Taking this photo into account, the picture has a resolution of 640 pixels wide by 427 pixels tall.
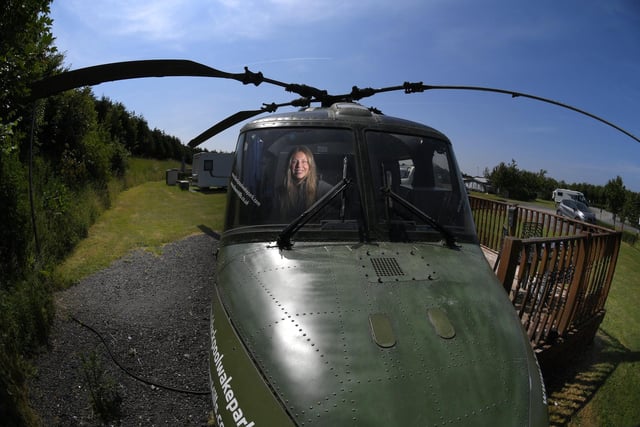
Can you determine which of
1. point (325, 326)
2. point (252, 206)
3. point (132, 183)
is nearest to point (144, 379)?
point (252, 206)

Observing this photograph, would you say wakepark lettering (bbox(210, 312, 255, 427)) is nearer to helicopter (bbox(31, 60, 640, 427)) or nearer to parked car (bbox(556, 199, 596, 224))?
helicopter (bbox(31, 60, 640, 427))

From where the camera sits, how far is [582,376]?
4875 millimetres

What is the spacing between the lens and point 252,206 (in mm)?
3080

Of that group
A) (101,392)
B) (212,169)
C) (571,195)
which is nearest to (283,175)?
(101,392)

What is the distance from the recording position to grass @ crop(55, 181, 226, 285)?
8484 millimetres

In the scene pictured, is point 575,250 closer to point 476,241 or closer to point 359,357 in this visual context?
point 476,241

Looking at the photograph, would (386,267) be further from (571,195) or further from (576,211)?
(571,195)

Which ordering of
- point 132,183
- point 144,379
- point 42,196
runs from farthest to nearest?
point 132,183, point 42,196, point 144,379

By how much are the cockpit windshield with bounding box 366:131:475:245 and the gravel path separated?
300 cm

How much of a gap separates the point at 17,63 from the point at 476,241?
4939 mm

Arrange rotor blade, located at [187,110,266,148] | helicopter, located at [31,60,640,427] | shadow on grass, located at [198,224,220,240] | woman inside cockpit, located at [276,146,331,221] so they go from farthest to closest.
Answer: shadow on grass, located at [198,224,220,240] → rotor blade, located at [187,110,266,148] → woman inside cockpit, located at [276,146,331,221] → helicopter, located at [31,60,640,427]

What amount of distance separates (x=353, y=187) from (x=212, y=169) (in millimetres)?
20874

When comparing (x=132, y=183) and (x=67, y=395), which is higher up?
(x=132, y=183)

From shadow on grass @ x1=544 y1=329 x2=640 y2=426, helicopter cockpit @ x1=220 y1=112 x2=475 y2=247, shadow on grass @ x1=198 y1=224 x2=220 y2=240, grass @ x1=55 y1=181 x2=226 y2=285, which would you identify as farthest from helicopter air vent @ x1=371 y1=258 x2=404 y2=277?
shadow on grass @ x1=198 y1=224 x2=220 y2=240
